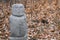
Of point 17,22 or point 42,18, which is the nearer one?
point 17,22

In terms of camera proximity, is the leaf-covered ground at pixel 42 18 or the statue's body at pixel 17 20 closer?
the statue's body at pixel 17 20

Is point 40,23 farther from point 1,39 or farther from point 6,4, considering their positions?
point 6,4

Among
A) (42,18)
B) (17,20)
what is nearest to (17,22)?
(17,20)

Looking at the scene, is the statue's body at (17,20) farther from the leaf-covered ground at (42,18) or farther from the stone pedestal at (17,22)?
the leaf-covered ground at (42,18)

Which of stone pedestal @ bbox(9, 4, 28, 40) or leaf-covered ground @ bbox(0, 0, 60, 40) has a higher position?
stone pedestal @ bbox(9, 4, 28, 40)

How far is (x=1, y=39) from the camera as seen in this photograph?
19.1 feet

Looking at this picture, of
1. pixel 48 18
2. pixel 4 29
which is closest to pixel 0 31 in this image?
pixel 4 29

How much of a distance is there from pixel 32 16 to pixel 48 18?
0.59m

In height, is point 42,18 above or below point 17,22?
below

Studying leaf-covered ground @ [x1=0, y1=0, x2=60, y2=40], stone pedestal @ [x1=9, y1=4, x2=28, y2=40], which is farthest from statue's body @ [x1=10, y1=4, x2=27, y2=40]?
leaf-covered ground @ [x1=0, y1=0, x2=60, y2=40]

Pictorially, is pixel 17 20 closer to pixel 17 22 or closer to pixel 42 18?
pixel 17 22

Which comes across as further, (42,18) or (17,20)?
(42,18)

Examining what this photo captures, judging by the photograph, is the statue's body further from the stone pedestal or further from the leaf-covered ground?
the leaf-covered ground

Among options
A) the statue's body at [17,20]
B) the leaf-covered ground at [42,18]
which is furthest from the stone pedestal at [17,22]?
the leaf-covered ground at [42,18]
